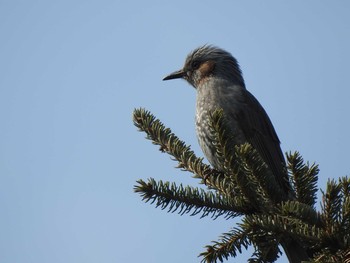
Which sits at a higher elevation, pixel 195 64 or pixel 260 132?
pixel 195 64

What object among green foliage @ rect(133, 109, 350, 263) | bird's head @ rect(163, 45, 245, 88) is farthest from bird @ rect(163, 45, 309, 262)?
green foliage @ rect(133, 109, 350, 263)

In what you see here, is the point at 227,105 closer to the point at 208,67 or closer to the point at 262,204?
the point at 208,67

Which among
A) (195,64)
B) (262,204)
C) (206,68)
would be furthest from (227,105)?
(262,204)

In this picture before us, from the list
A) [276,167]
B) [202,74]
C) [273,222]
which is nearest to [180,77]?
[202,74]

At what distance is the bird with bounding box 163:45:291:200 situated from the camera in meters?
5.78

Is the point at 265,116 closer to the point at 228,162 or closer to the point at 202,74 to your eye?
the point at 202,74

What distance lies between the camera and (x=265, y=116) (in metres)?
6.48

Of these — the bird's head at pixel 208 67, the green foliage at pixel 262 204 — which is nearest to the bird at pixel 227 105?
the bird's head at pixel 208 67

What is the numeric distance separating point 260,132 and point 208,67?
68.4 inches

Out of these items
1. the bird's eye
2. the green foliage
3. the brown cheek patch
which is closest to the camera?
the green foliage

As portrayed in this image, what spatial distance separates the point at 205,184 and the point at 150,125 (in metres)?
0.68

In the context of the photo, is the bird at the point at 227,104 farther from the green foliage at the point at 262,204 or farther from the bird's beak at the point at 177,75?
the green foliage at the point at 262,204

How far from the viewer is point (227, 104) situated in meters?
6.25

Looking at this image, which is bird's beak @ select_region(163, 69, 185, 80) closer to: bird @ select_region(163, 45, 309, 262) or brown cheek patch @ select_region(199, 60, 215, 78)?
bird @ select_region(163, 45, 309, 262)
